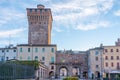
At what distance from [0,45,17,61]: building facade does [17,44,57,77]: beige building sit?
8.12 ft

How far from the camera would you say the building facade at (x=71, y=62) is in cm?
8831

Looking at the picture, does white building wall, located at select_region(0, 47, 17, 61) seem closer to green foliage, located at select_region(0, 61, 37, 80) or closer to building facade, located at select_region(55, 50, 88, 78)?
building facade, located at select_region(55, 50, 88, 78)

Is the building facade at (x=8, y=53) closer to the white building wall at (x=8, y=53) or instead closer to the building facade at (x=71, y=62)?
the white building wall at (x=8, y=53)

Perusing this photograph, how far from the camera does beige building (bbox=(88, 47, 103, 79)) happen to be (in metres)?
84.2

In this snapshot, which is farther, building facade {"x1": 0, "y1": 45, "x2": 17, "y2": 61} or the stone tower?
the stone tower

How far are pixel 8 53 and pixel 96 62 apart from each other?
27.3 meters

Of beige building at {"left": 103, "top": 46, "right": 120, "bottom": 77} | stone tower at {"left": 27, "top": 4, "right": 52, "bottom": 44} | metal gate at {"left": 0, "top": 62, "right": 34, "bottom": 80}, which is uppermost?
stone tower at {"left": 27, "top": 4, "right": 52, "bottom": 44}

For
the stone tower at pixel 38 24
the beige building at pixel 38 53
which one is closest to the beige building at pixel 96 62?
the beige building at pixel 38 53

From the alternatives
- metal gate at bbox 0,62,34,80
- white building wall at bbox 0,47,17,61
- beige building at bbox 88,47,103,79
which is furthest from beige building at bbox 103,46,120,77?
metal gate at bbox 0,62,34,80

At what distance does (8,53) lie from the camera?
8812 cm

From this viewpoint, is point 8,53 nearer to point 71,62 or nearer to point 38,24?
point 38,24

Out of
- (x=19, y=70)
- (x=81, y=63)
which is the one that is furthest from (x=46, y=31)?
(x=19, y=70)

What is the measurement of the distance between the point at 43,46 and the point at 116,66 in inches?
890

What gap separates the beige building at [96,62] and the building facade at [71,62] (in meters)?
3.55
